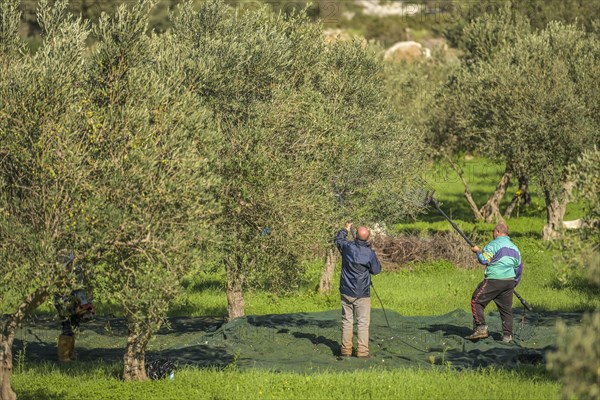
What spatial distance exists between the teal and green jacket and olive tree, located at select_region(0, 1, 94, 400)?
935 centimetres

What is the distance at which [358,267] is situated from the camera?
772 inches

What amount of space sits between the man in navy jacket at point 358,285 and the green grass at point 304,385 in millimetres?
1123

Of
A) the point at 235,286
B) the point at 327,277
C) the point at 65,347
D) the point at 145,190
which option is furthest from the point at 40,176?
the point at 327,277

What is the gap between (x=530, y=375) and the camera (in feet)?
58.2

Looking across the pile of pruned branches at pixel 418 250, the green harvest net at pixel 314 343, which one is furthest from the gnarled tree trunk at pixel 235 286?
the pile of pruned branches at pixel 418 250

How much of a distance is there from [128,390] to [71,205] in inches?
170

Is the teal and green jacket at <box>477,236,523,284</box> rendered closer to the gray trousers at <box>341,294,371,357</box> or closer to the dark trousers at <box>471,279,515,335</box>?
the dark trousers at <box>471,279,515,335</box>

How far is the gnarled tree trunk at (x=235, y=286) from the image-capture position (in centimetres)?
2164

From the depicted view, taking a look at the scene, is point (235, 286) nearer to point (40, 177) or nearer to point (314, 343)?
point (314, 343)

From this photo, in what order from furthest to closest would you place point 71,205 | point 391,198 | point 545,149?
point 545,149 < point 391,198 < point 71,205

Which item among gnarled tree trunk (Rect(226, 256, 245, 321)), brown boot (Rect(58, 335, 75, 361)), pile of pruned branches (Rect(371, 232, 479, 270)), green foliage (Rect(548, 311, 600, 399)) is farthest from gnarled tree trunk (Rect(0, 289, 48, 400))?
pile of pruned branches (Rect(371, 232, 479, 270))

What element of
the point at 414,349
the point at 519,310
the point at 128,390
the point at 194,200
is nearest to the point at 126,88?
the point at 194,200

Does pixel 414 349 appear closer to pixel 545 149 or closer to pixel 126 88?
pixel 126 88

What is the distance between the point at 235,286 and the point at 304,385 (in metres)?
6.31
